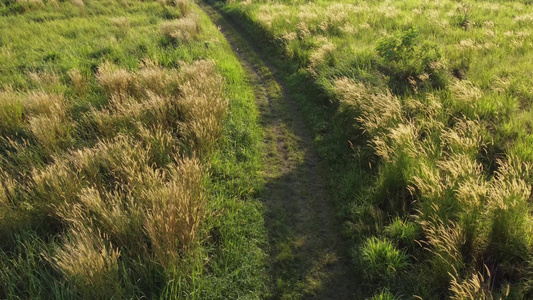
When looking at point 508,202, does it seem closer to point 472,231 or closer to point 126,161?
point 472,231

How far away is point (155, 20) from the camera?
16016mm

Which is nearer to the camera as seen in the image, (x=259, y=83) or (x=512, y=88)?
(x=512, y=88)

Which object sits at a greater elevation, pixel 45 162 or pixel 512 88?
pixel 512 88

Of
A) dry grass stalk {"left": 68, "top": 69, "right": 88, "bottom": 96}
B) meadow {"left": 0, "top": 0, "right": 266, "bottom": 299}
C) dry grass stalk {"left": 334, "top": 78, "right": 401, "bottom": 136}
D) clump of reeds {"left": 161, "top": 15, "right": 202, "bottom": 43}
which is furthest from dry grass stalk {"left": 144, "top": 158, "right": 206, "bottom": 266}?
clump of reeds {"left": 161, "top": 15, "right": 202, "bottom": 43}

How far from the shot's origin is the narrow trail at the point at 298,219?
3889mm

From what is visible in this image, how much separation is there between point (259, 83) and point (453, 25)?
957 cm

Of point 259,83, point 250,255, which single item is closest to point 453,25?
point 259,83

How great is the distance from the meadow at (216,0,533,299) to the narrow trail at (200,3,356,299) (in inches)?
10.3

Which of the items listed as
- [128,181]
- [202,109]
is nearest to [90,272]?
[128,181]

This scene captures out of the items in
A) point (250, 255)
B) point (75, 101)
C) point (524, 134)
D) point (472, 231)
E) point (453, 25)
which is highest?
point (453, 25)

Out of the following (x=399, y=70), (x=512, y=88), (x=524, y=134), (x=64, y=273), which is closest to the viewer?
(x=64, y=273)

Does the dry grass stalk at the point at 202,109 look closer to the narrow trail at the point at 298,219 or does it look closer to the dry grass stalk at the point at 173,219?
the narrow trail at the point at 298,219

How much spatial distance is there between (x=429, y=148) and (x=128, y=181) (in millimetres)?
4934

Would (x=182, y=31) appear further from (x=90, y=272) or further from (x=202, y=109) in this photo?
(x=90, y=272)
